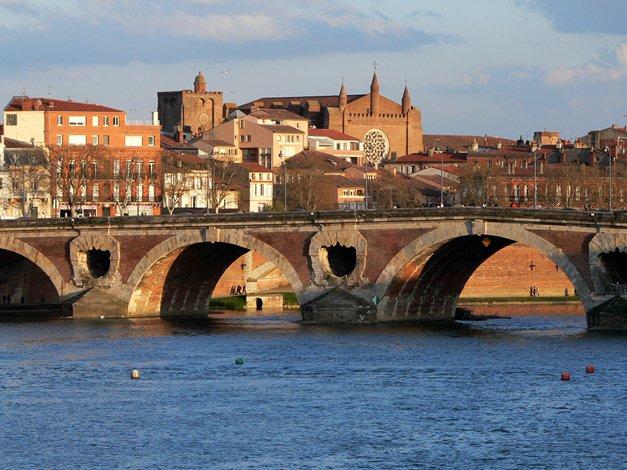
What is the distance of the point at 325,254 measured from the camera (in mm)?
109812

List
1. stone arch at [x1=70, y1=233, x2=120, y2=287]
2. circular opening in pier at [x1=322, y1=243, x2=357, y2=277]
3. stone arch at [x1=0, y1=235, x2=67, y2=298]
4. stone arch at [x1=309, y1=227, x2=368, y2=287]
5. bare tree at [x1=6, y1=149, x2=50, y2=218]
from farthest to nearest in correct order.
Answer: bare tree at [x1=6, y1=149, x2=50, y2=218], stone arch at [x1=0, y1=235, x2=67, y2=298], stone arch at [x1=70, y1=233, x2=120, y2=287], circular opening in pier at [x1=322, y1=243, x2=357, y2=277], stone arch at [x1=309, y1=227, x2=368, y2=287]

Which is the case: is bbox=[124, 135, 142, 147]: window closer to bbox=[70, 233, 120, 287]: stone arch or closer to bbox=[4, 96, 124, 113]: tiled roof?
bbox=[4, 96, 124, 113]: tiled roof

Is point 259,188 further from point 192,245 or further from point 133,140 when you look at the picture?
point 192,245

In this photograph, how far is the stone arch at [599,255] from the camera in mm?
99062

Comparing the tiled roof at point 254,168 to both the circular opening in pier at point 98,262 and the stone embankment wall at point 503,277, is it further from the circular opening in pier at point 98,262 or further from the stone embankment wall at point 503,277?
the circular opening in pier at point 98,262

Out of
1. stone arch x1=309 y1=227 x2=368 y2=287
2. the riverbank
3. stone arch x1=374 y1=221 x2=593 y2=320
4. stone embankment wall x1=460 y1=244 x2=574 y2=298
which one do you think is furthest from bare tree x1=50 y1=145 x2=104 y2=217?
stone arch x1=374 y1=221 x2=593 y2=320

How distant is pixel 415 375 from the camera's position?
85.9 metres

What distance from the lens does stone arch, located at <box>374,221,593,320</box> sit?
101375 millimetres

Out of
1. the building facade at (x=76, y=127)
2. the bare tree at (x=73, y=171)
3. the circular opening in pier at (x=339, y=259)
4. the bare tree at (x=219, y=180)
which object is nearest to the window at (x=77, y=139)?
the building facade at (x=76, y=127)

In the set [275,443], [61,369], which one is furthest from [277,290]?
[275,443]

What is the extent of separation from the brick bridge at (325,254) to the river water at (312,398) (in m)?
3.25

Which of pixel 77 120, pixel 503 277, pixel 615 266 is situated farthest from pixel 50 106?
pixel 615 266

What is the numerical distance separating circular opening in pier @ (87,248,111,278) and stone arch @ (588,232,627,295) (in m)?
31.3

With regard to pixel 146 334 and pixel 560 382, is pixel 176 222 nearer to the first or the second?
pixel 146 334
